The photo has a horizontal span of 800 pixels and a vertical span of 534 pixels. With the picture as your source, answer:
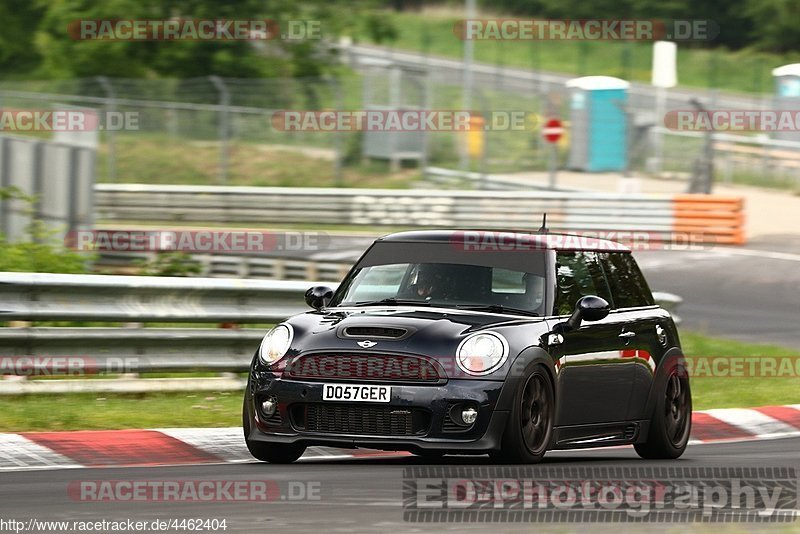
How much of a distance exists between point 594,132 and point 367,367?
85.2 feet

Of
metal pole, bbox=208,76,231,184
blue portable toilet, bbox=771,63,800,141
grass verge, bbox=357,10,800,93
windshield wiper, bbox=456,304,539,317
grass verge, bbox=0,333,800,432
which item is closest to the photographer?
windshield wiper, bbox=456,304,539,317

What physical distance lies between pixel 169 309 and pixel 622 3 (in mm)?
56515

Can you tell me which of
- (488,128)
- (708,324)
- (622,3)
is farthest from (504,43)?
(708,324)

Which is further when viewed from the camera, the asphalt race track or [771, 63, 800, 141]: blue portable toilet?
[771, 63, 800, 141]: blue portable toilet

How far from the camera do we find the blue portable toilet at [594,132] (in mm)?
33781

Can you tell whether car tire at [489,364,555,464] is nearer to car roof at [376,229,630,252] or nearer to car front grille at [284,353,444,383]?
car front grille at [284,353,444,383]

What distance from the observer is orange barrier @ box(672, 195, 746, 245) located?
91.9ft

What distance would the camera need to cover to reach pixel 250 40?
141 ft

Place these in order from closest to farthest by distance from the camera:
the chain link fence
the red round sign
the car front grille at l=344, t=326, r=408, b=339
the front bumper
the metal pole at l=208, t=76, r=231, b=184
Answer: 1. the front bumper
2. the car front grille at l=344, t=326, r=408, b=339
3. the red round sign
4. the metal pole at l=208, t=76, r=231, b=184
5. the chain link fence

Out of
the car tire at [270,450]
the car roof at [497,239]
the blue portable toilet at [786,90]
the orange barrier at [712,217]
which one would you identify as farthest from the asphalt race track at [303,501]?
the blue portable toilet at [786,90]

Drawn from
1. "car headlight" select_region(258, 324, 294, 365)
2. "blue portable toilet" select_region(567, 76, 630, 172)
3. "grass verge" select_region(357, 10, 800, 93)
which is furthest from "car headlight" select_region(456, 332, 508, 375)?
"grass verge" select_region(357, 10, 800, 93)

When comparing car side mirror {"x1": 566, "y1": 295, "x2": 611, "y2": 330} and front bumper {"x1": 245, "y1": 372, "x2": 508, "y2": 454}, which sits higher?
car side mirror {"x1": 566, "y1": 295, "x2": 611, "y2": 330}

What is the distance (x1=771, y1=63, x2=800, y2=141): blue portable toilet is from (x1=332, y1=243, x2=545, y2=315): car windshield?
98.0 ft

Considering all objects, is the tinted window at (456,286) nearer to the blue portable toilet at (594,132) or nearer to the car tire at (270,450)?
the car tire at (270,450)
